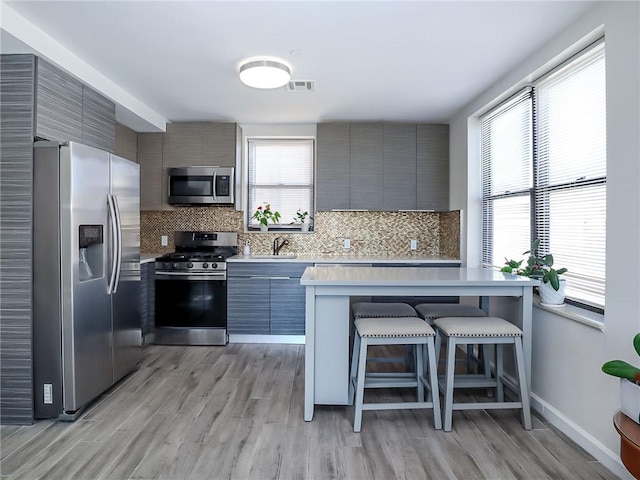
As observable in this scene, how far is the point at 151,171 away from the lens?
4.23m

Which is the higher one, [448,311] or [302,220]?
[302,220]

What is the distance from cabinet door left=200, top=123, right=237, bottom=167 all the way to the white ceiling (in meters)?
0.63

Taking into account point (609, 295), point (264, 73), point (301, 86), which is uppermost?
point (301, 86)

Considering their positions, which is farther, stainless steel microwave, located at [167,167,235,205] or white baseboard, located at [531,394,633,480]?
stainless steel microwave, located at [167,167,235,205]

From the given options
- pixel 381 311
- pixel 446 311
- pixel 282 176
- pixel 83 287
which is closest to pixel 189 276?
pixel 83 287

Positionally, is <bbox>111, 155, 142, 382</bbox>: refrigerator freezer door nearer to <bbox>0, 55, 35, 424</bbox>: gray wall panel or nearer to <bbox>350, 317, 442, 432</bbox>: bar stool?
<bbox>0, 55, 35, 424</bbox>: gray wall panel

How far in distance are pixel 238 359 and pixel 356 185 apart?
7.44ft

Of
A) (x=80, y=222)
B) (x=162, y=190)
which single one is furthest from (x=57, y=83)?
(x=162, y=190)

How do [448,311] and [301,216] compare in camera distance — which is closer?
[448,311]

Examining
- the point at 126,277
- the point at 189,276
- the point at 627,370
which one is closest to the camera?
the point at 627,370

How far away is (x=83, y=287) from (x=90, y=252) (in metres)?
0.29

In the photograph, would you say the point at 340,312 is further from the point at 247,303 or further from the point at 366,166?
the point at 366,166

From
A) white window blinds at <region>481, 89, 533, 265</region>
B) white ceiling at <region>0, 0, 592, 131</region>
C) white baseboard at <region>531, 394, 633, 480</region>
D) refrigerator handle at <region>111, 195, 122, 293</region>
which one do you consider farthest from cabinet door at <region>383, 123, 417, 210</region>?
refrigerator handle at <region>111, 195, 122, 293</region>

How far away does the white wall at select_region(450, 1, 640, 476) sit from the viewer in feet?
5.78
